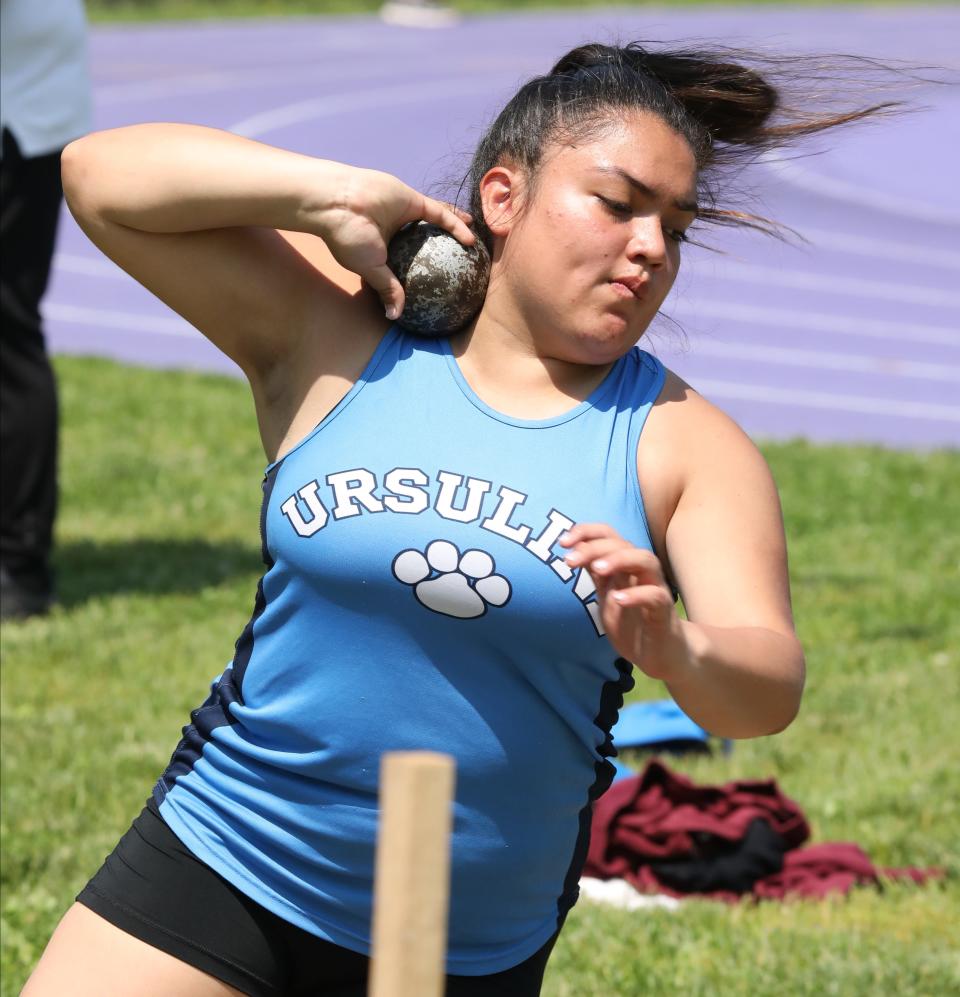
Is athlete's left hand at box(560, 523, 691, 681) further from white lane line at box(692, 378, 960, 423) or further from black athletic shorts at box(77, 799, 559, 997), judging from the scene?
white lane line at box(692, 378, 960, 423)

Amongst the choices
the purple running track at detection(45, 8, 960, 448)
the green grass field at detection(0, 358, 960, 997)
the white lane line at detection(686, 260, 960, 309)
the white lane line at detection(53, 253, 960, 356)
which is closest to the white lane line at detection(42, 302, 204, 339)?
the purple running track at detection(45, 8, 960, 448)

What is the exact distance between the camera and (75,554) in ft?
24.5

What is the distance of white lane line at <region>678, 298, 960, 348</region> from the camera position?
13453 mm

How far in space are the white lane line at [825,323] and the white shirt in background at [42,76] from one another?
23.0 feet

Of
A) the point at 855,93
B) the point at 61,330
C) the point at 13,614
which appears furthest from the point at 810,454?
the point at 855,93

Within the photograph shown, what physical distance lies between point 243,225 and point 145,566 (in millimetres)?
4771

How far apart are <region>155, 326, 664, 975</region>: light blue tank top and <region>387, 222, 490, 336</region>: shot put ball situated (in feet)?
0.16

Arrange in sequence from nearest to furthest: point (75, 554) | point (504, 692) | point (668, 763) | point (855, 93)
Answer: point (504, 692), point (855, 93), point (668, 763), point (75, 554)

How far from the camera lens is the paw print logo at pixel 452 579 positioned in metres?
2.47

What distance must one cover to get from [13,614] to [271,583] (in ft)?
13.5

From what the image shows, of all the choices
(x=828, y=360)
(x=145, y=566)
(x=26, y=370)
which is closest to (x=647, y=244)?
(x=26, y=370)

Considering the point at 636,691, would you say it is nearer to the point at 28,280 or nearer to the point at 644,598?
the point at 28,280

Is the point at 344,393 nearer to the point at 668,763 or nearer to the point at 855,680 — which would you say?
the point at 668,763

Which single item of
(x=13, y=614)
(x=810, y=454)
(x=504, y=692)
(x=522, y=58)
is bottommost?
(x=522, y=58)
